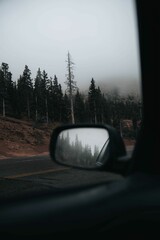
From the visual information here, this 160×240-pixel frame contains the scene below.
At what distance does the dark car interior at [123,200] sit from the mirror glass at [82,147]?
0.20m

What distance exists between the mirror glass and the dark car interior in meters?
0.20

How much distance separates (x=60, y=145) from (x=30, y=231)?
72cm

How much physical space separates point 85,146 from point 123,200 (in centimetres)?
45

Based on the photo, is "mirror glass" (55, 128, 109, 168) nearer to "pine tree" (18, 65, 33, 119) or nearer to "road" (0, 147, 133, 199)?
"road" (0, 147, 133, 199)

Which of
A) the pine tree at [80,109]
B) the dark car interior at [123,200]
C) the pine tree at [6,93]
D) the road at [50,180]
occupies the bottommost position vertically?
the road at [50,180]

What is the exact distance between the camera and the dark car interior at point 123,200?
1123mm

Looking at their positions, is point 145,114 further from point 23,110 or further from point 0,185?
point 23,110

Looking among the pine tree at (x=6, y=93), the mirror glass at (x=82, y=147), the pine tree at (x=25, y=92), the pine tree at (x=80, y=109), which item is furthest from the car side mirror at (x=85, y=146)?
the pine tree at (x=25, y=92)

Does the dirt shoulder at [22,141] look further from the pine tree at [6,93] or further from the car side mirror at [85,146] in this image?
the car side mirror at [85,146]

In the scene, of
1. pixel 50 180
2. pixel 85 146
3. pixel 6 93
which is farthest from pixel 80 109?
pixel 6 93

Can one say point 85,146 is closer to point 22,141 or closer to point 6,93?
point 22,141

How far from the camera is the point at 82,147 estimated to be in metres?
1.70

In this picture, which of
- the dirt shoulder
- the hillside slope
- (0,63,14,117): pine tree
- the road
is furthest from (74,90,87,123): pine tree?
(0,63,14,117): pine tree

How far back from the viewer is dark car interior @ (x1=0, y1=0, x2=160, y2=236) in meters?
1.12
